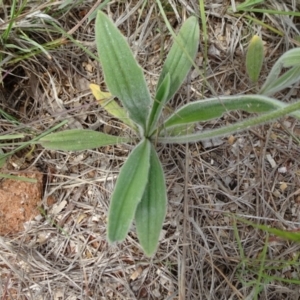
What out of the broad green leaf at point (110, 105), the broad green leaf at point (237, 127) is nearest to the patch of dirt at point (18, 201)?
the broad green leaf at point (110, 105)

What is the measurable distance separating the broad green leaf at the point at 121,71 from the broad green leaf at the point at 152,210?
0.52 ft

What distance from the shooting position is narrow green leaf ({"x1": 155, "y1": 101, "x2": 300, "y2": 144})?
1.15 metres

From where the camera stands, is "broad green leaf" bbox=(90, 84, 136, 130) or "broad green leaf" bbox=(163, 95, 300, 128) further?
"broad green leaf" bbox=(90, 84, 136, 130)

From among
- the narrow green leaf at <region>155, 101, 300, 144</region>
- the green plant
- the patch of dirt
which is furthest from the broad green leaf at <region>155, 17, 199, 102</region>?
the patch of dirt

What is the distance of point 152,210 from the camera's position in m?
1.39

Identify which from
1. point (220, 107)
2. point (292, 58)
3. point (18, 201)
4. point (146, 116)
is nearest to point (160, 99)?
point (146, 116)

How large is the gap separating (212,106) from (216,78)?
27 centimetres

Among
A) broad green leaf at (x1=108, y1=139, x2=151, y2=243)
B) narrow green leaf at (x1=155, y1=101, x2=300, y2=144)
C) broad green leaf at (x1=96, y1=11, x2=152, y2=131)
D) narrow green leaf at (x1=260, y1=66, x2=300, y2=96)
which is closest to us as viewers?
narrow green leaf at (x1=155, y1=101, x2=300, y2=144)

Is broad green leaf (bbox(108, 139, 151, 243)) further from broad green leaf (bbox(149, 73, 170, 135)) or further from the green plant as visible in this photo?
broad green leaf (bbox(149, 73, 170, 135))

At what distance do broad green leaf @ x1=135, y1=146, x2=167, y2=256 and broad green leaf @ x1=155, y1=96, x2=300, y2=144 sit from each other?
10 centimetres

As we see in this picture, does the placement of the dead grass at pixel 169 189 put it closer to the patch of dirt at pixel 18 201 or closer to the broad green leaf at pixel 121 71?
the patch of dirt at pixel 18 201

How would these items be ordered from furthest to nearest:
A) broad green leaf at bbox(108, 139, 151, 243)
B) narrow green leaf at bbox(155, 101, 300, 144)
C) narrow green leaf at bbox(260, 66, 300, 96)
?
narrow green leaf at bbox(260, 66, 300, 96), broad green leaf at bbox(108, 139, 151, 243), narrow green leaf at bbox(155, 101, 300, 144)

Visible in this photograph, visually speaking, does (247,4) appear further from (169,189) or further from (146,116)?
(169,189)

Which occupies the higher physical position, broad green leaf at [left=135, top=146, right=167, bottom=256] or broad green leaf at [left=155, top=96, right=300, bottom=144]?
broad green leaf at [left=155, top=96, right=300, bottom=144]
